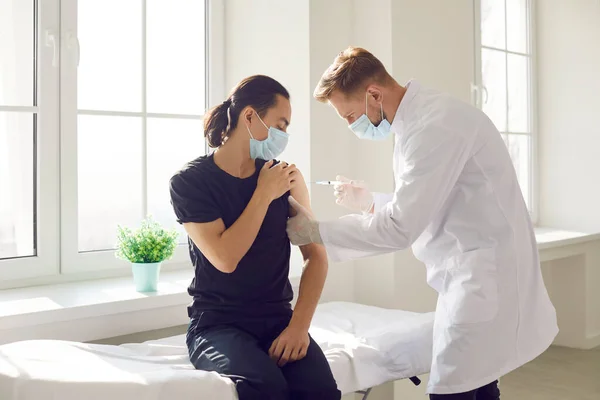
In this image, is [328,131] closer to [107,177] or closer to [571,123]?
[107,177]

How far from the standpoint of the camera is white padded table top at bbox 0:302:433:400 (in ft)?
5.19

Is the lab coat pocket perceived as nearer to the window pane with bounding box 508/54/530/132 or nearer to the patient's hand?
the patient's hand

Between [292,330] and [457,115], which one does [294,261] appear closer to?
[292,330]

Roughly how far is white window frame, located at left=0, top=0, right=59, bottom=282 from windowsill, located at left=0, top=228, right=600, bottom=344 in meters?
0.12

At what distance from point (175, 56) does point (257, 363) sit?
167 cm

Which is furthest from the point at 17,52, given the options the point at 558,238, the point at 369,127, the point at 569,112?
the point at 569,112

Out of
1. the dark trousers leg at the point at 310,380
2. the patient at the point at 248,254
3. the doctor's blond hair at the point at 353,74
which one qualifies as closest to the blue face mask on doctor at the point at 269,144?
the patient at the point at 248,254

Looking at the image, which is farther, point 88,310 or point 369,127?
point 88,310

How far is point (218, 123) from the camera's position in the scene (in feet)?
6.57

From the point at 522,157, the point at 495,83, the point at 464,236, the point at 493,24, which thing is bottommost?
the point at 464,236

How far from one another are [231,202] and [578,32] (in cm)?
336

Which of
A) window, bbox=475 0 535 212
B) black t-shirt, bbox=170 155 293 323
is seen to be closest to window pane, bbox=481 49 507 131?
window, bbox=475 0 535 212

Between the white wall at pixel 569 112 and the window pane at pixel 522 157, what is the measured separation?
0.36 feet

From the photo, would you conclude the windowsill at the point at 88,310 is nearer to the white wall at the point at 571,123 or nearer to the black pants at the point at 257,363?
the black pants at the point at 257,363
